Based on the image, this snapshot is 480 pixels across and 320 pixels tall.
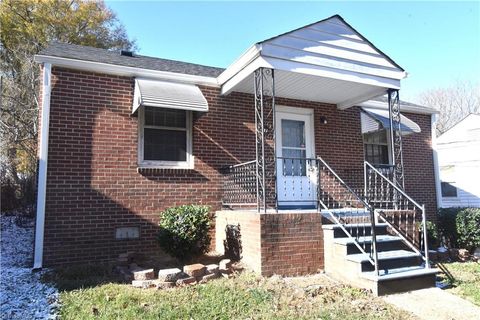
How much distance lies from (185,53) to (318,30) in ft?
29.8

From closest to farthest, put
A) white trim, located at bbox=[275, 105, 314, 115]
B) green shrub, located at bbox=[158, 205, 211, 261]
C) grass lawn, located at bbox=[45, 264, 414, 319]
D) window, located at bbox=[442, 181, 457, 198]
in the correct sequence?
grass lawn, located at bbox=[45, 264, 414, 319]
green shrub, located at bbox=[158, 205, 211, 261]
white trim, located at bbox=[275, 105, 314, 115]
window, located at bbox=[442, 181, 457, 198]

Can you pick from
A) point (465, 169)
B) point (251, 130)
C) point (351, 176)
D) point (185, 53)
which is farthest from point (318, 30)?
point (465, 169)

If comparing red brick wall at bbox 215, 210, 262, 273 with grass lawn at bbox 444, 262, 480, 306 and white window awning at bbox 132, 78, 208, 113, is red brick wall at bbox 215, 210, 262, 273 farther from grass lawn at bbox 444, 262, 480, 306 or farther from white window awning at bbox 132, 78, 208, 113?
grass lawn at bbox 444, 262, 480, 306

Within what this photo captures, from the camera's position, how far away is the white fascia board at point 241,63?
6.04m

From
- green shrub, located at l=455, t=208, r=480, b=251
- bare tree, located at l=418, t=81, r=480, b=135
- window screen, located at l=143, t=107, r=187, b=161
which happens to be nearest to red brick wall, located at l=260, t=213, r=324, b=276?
window screen, located at l=143, t=107, r=187, b=161

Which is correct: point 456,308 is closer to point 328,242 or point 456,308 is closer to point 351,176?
point 328,242

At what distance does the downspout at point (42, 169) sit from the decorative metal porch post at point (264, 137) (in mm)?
3528

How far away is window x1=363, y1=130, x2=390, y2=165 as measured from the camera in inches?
363

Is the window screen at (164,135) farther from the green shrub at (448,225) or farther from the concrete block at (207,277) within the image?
the green shrub at (448,225)

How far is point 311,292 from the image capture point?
4.80m

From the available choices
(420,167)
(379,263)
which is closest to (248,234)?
(379,263)

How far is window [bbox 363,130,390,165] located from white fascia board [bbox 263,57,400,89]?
2202mm

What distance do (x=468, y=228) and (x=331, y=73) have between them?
215 inches

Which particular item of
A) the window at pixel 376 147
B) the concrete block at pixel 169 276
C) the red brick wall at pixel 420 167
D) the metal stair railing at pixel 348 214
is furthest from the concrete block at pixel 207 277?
the red brick wall at pixel 420 167
